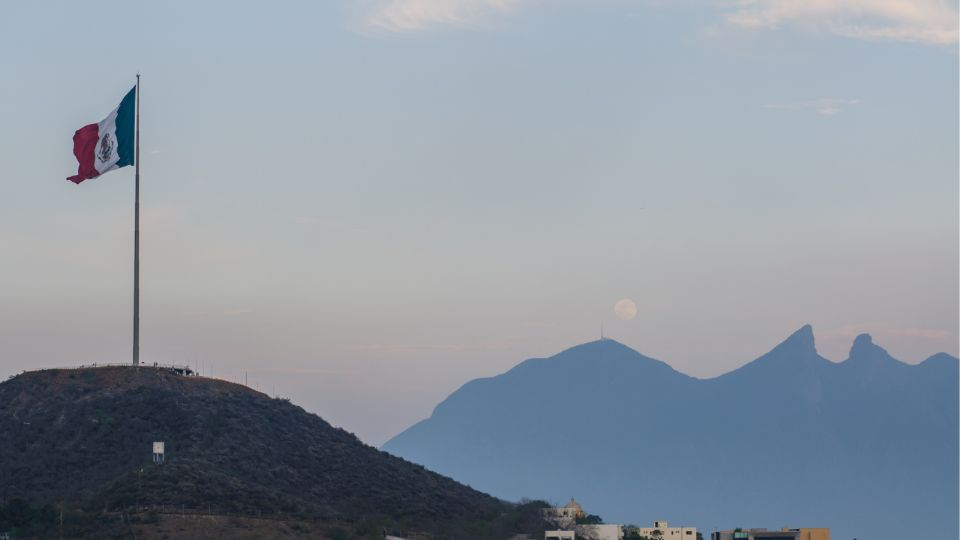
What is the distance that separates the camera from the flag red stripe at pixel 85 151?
172 metres

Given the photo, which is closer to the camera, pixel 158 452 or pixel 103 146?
pixel 103 146

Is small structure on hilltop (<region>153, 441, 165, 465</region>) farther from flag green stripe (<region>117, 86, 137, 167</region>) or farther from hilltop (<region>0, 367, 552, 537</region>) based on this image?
flag green stripe (<region>117, 86, 137, 167</region>)

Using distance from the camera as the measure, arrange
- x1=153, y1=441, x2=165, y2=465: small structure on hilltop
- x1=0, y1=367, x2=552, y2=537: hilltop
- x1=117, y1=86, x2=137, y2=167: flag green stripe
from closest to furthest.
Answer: x1=0, y1=367, x2=552, y2=537: hilltop → x1=117, y1=86, x2=137, y2=167: flag green stripe → x1=153, y1=441, x2=165, y2=465: small structure on hilltop

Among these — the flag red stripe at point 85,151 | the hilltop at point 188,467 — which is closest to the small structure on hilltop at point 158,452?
the hilltop at point 188,467

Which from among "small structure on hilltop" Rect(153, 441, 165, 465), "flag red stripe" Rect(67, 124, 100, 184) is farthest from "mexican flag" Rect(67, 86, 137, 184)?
"small structure on hilltop" Rect(153, 441, 165, 465)

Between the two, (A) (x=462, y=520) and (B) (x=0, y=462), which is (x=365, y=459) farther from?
(B) (x=0, y=462)

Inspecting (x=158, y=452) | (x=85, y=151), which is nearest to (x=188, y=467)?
(x=158, y=452)

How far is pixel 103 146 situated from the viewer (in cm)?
17338

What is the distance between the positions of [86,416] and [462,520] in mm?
40420

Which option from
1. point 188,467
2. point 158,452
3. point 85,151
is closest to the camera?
point 85,151

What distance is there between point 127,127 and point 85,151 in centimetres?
490

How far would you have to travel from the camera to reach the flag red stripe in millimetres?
172125

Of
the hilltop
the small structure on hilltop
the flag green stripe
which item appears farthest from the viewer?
the small structure on hilltop

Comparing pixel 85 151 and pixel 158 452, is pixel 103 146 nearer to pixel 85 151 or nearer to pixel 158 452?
pixel 85 151
